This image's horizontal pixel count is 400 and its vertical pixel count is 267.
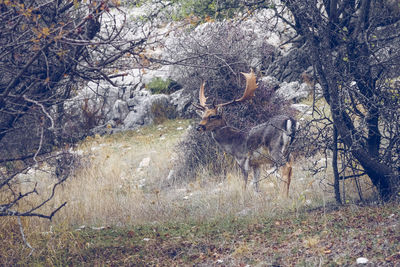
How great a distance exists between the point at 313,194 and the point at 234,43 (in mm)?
5570

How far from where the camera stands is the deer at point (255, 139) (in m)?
7.91

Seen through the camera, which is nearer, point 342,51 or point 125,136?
point 342,51

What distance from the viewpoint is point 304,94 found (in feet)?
51.7

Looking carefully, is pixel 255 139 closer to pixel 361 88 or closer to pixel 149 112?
pixel 361 88

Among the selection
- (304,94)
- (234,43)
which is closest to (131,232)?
(234,43)

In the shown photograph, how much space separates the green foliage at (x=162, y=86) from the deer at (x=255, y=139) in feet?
34.6

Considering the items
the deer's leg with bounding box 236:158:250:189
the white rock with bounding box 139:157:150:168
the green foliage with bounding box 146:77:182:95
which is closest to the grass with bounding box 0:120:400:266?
the deer's leg with bounding box 236:158:250:189

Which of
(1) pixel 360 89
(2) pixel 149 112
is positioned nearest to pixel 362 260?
(1) pixel 360 89

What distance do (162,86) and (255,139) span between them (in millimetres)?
11674

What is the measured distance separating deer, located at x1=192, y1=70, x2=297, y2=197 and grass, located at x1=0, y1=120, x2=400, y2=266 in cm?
34

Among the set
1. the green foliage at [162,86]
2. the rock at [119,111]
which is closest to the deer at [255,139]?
the rock at [119,111]

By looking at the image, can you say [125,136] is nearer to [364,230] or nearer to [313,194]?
[313,194]

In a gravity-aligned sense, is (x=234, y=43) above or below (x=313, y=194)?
above

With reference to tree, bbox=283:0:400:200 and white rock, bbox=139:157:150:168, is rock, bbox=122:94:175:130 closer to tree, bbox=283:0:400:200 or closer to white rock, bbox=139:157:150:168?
white rock, bbox=139:157:150:168
